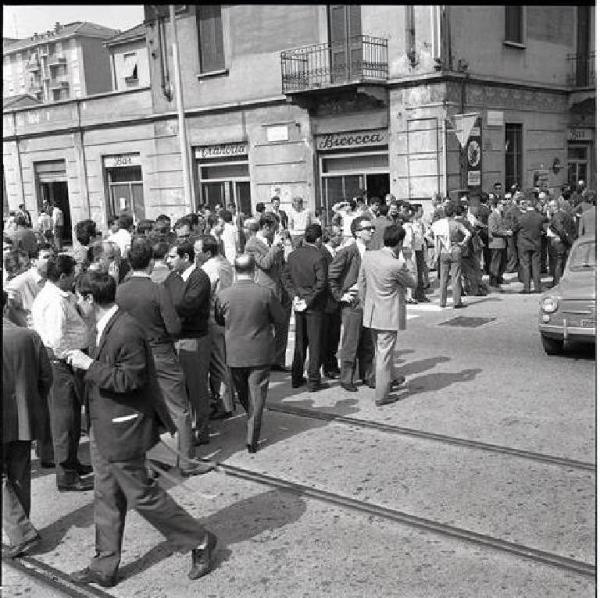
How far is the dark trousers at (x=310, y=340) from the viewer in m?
8.44

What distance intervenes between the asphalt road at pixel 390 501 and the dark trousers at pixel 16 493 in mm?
215

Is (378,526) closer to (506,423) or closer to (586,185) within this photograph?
(506,423)

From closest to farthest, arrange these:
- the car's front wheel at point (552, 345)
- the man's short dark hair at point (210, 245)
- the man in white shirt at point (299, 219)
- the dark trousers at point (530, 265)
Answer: the man's short dark hair at point (210, 245) → the car's front wheel at point (552, 345) → the dark trousers at point (530, 265) → the man in white shirt at point (299, 219)

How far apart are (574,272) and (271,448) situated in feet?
18.2

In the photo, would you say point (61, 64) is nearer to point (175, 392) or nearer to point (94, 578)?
point (175, 392)

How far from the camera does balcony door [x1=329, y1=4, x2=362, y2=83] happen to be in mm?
19953

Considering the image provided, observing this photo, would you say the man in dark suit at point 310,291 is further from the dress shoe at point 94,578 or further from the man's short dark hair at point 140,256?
the dress shoe at point 94,578

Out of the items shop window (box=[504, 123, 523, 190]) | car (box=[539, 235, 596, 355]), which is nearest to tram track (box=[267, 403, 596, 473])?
car (box=[539, 235, 596, 355])

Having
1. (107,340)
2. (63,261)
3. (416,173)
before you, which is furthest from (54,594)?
(416,173)

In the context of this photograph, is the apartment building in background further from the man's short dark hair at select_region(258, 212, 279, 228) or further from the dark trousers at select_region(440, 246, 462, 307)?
the man's short dark hair at select_region(258, 212, 279, 228)

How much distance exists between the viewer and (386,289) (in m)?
7.70

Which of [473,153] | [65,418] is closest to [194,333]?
[65,418]

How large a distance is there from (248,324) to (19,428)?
7.49ft

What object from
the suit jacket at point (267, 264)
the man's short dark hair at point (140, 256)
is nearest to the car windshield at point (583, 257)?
the suit jacket at point (267, 264)
